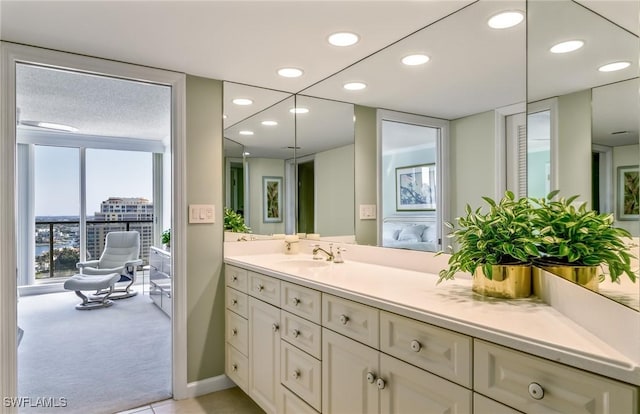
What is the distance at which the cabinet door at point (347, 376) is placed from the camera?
142cm

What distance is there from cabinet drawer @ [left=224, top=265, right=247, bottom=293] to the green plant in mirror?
4.49ft

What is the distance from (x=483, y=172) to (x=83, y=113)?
478cm

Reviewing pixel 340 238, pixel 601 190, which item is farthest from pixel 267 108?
pixel 601 190

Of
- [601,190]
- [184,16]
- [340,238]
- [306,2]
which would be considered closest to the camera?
[601,190]

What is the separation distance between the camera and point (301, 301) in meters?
1.83

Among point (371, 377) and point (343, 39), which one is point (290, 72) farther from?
point (371, 377)

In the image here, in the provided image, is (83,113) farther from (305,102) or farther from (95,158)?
(305,102)

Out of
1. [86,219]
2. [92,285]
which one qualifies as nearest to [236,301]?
[92,285]

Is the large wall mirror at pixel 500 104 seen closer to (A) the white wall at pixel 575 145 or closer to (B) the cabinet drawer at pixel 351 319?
(A) the white wall at pixel 575 145

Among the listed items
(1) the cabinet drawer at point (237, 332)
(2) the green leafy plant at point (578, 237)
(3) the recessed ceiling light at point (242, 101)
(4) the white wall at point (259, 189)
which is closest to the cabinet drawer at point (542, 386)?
(2) the green leafy plant at point (578, 237)

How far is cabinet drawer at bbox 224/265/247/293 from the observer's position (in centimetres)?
241

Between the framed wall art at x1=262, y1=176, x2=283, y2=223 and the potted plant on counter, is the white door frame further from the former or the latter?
the potted plant on counter

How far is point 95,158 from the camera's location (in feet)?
20.4

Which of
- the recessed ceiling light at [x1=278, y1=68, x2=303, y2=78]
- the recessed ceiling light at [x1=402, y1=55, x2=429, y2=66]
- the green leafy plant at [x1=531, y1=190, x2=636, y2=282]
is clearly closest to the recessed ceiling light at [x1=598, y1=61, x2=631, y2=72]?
the green leafy plant at [x1=531, y1=190, x2=636, y2=282]
